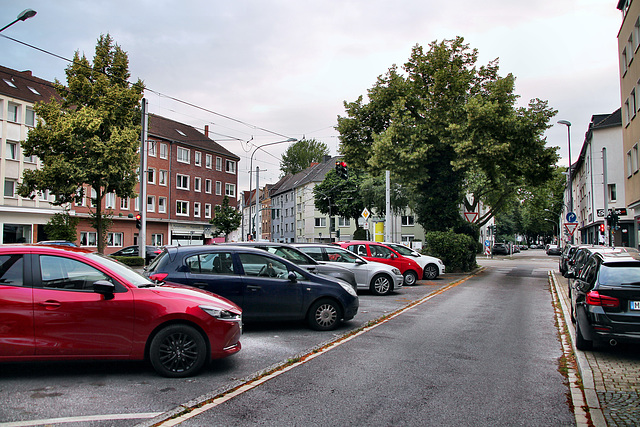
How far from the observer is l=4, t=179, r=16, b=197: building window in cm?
3738

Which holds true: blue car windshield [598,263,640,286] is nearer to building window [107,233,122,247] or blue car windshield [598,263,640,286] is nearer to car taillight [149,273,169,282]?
car taillight [149,273,169,282]

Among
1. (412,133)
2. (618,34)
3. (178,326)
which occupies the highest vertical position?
(618,34)

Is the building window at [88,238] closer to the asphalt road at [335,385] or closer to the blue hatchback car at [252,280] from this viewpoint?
the blue hatchback car at [252,280]

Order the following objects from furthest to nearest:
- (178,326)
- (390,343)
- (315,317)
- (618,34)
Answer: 1. (618,34)
2. (315,317)
3. (390,343)
4. (178,326)

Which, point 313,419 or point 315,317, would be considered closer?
point 313,419

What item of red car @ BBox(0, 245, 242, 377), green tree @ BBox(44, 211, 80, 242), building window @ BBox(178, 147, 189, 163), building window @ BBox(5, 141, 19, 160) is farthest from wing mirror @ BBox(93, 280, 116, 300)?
building window @ BBox(178, 147, 189, 163)

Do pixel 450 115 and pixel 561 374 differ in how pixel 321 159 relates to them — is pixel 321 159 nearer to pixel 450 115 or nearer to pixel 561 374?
pixel 450 115

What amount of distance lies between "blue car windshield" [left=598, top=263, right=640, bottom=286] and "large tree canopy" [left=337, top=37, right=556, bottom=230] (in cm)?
1728

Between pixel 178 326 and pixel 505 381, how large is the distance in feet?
13.1

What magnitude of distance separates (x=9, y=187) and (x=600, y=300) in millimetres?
40248

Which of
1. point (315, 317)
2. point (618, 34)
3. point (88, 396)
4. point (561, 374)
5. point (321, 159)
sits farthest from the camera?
point (321, 159)

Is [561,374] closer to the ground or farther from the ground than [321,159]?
closer to the ground

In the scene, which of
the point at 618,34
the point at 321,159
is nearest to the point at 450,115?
the point at 618,34

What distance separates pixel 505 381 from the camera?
636 centimetres
